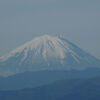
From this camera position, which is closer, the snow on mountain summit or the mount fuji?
the mount fuji

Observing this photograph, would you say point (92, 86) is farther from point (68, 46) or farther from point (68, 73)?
point (68, 46)

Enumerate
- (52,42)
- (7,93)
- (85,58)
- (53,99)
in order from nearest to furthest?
1. (53,99)
2. (7,93)
3. (85,58)
4. (52,42)

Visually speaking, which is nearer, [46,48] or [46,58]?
[46,58]

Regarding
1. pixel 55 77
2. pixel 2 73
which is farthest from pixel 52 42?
pixel 55 77

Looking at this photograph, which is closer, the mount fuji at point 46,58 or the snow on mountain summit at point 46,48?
the mount fuji at point 46,58

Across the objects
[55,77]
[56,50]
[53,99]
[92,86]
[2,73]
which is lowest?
[53,99]

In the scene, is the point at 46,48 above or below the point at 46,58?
above

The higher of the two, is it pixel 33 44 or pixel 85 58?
pixel 33 44

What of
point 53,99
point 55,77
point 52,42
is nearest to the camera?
point 53,99
